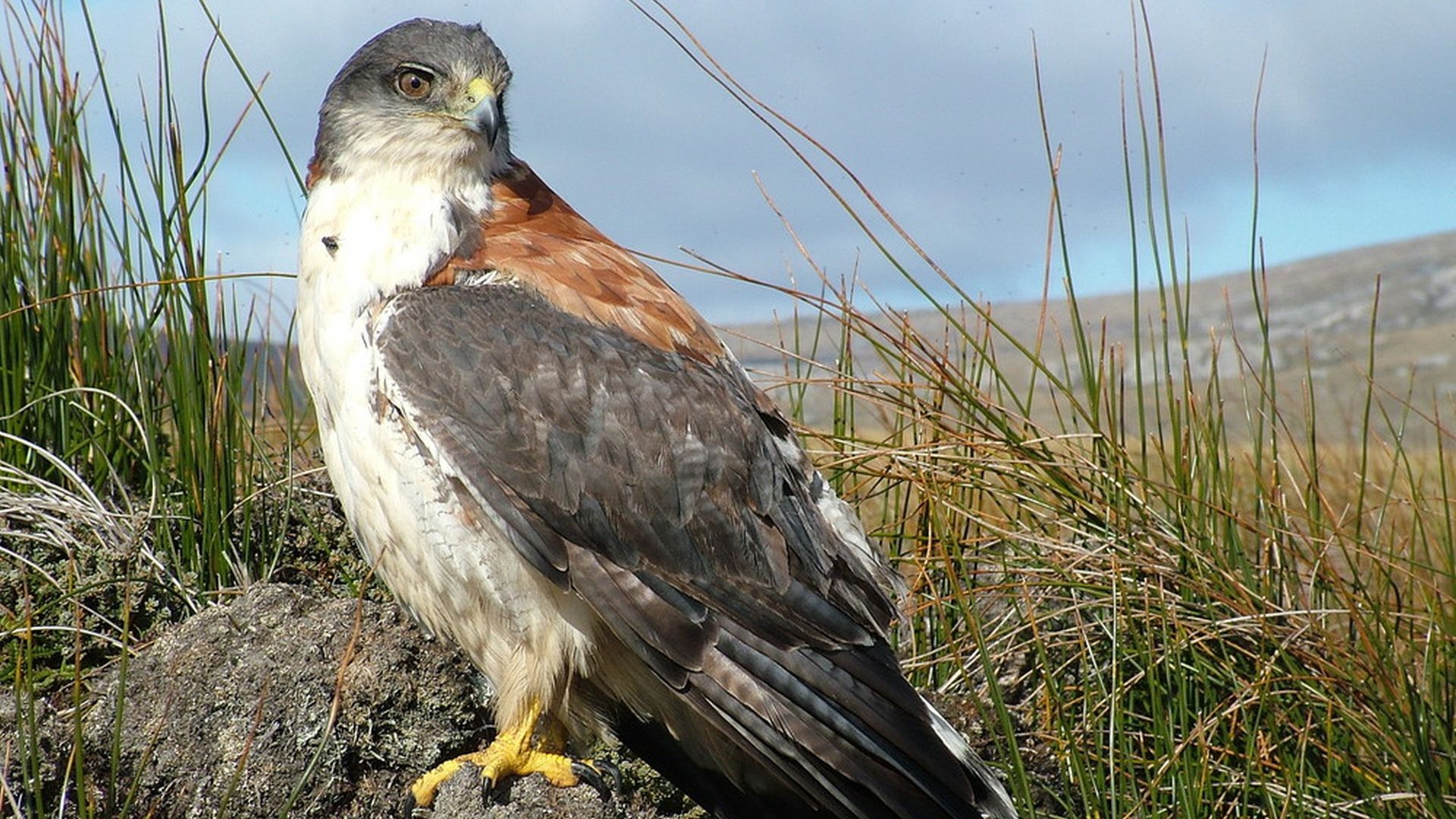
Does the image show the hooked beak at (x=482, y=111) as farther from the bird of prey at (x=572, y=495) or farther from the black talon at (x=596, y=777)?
the black talon at (x=596, y=777)

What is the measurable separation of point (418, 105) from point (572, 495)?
116 centimetres

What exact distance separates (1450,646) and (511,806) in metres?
2.61

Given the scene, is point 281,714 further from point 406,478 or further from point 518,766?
point 406,478

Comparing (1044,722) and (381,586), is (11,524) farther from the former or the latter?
(1044,722)

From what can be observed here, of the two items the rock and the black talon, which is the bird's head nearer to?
the rock

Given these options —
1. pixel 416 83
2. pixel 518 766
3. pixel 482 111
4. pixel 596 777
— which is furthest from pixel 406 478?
pixel 416 83

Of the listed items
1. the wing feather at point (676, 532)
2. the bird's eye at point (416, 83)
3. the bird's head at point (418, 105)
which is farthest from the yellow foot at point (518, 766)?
the bird's eye at point (416, 83)

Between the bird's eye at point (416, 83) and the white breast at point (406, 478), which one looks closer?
the white breast at point (406, 478)

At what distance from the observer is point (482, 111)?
3545 millimetres

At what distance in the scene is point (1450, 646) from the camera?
3.87 metres

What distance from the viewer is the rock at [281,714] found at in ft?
11.6

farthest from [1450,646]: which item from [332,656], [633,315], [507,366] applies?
[332,656]

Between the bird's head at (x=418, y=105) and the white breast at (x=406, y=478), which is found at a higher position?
the bird's head at (x=418, y=105)

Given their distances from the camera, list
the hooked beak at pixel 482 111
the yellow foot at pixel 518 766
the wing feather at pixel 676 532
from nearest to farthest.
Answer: the wing feather at pixel 676 532 → the yellow foot at pixel 518 766 → the hooked beak at pixel 482 111
